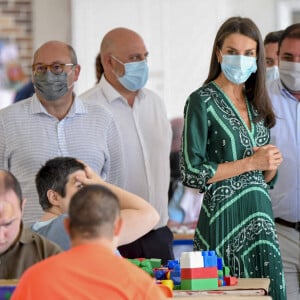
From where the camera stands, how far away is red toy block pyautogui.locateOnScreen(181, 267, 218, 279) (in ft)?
12.0

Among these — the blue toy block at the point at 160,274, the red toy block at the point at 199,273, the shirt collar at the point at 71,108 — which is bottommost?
the blue toy block at the point at 160,274

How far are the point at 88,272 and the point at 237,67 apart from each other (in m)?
1.93

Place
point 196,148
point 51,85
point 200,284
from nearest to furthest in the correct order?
1. point 200,284
2. point 196,148
3. point 51,85

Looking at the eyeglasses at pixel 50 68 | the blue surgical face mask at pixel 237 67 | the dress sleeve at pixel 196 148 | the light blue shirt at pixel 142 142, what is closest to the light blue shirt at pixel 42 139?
the eyeglasses at pixel 50 68

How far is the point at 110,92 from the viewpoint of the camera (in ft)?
→ 18.0

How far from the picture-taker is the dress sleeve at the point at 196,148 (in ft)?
14.3

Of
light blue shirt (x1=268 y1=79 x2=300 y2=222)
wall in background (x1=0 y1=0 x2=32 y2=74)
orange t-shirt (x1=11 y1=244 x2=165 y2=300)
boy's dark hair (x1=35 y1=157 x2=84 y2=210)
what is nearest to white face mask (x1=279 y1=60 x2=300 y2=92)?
light blue shirt (x1=268 y1=79 x2=300 y2=222)

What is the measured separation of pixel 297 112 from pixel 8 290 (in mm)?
2151

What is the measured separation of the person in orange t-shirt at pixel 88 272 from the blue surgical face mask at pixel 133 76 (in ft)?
8.94

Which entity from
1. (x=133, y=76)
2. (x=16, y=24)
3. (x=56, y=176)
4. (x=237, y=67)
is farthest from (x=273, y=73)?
(x=16, y=24)

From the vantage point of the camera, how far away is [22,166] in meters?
4.87

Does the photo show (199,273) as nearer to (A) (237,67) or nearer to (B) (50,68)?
(A) (237,67)

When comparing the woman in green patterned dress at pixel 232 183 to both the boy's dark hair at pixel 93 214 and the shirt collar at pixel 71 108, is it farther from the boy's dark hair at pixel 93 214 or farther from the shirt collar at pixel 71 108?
the boy's dark hair at pixel 93 214

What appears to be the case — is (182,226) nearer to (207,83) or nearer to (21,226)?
(207,83)
